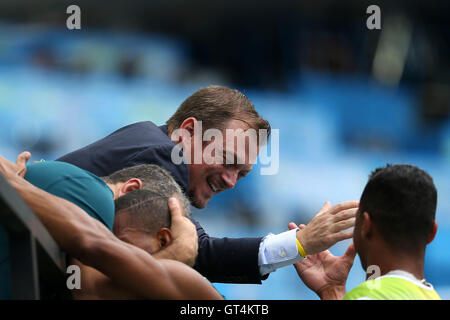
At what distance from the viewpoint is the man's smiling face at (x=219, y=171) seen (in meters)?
3.50

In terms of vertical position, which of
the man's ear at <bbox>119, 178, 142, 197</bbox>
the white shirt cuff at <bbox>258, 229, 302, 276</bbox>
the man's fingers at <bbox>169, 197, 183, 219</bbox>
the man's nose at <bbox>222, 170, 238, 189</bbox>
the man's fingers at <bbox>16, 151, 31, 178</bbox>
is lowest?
the white shirt cuff at <bbox>258, 229, 302, 276</bbox>

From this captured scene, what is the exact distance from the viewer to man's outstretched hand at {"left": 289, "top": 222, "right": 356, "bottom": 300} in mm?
2631

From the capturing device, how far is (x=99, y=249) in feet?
5.83

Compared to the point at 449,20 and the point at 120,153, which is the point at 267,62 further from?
the point at 120,153

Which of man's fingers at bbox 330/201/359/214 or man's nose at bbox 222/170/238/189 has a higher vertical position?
man's fingers at bbox 330/201/359/214

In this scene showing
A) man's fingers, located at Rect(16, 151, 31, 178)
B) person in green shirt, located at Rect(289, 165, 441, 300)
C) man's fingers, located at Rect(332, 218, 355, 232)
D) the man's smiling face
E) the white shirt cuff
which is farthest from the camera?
the man's smiling face

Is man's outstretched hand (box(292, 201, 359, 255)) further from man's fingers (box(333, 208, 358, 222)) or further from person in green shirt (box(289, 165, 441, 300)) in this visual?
person in green shirt (box(289, 165, 441, 300))

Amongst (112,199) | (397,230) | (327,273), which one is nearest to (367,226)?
(397,230)

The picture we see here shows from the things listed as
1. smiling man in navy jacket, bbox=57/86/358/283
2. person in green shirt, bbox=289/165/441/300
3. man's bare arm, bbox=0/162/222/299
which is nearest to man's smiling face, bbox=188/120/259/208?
smiling man in navy jacket, bbox=57/86/358/283

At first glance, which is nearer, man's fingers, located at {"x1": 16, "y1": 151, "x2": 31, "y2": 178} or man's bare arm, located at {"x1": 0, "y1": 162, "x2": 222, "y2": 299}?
man's bare arm, located at {"x1": 0, "y1": 162, "x2": 222, "y2": 299}

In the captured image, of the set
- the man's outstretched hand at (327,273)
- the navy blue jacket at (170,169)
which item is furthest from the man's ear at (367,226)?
the navy blue jacket at (170,169)

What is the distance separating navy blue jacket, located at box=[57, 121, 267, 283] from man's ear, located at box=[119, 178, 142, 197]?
61cm

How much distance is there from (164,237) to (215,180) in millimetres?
1416

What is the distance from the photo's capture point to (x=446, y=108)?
9742 mm
